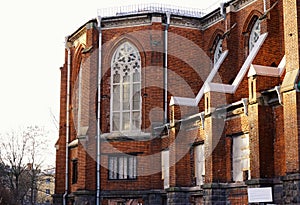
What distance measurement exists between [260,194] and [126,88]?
13.0 m

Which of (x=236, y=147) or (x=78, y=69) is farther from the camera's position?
(x=78, y=69)

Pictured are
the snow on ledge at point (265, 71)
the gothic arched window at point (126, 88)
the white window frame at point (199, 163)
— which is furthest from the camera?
the gothic arched window at point (126, 88)

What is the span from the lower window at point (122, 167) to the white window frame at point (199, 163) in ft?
14.9

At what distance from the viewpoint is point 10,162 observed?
53000 mm

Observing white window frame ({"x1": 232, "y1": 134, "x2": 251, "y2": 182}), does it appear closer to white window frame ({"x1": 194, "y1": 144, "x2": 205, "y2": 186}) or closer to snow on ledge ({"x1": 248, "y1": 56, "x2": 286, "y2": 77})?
white window frame ({"x1": 194, "y1": 144, "x2": 205, "y2": 186})

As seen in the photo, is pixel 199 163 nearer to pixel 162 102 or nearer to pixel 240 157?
pixel 240 157

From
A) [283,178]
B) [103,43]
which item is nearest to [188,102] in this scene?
[103,43]

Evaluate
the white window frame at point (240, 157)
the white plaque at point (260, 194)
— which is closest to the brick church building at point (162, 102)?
the white window frame at point (240, 157)

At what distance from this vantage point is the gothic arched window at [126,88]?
2822 centimetres

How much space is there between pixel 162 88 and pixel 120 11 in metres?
5.49

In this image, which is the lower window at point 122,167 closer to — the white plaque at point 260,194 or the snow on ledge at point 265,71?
the snow on ledge at point 265,71

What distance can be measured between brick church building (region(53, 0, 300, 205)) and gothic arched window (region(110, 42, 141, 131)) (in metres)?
0.05

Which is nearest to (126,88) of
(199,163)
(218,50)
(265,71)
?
(218,50)

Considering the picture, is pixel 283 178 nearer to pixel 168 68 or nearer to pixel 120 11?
pixel 168 68
